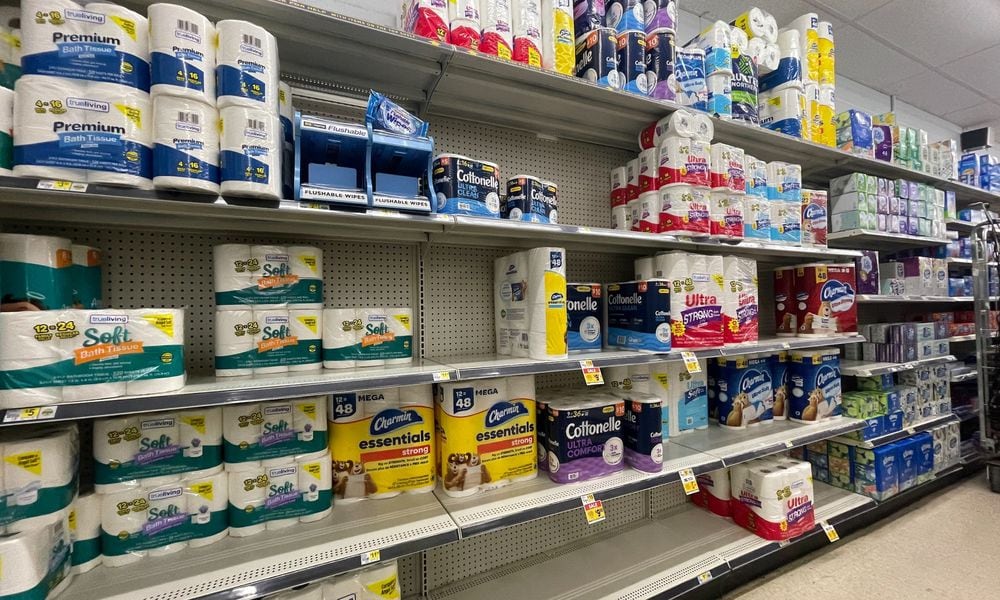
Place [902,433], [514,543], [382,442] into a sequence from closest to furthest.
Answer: [382,442] < [514,543] < [902,433]

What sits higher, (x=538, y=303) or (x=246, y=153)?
(x=246, y=153)

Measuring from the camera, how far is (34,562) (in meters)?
0.89

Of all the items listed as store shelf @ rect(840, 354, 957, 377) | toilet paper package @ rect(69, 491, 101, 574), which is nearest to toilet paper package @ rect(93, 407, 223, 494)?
toilet paper package @ rect(69, 491, 101, 574)

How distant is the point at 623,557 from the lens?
1.93 meters

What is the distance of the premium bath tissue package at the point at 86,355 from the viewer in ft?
2.90

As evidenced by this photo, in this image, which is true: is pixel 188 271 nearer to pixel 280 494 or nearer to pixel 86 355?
pixel 86 355

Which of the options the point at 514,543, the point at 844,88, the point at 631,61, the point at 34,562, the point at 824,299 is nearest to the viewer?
the point at 34,562

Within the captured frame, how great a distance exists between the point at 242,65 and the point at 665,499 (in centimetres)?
282

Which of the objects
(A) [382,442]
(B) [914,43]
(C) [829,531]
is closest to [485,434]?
(A) [382,442]

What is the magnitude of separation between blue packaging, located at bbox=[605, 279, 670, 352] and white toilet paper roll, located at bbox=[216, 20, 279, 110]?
5.05ft

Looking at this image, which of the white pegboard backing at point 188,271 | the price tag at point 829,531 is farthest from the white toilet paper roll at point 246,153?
the price tag at point 829,531

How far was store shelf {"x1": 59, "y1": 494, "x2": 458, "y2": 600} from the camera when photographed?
996 millimetres

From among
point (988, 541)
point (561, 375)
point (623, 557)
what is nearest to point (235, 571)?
point (561, 375)

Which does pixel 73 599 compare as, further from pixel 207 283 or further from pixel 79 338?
pixel 207 283
